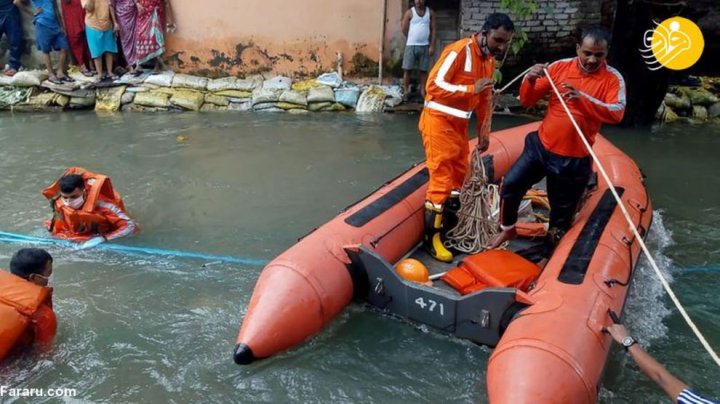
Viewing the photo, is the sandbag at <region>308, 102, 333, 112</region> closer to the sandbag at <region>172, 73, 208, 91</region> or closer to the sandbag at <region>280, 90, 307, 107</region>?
the sandbag at <region>280, 90, 307, 107</region>

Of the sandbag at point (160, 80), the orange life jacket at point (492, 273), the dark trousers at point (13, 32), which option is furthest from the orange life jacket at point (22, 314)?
the dark trousers at point (13, 32)

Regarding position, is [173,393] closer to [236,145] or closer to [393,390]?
[393,390]

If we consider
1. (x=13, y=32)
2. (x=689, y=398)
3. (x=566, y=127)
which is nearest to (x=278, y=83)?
(x=13, y=32)

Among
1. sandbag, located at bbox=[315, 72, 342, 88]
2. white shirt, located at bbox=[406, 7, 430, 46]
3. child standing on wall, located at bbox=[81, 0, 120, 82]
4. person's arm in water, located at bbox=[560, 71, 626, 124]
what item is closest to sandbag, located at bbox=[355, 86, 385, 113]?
sandbag, located at bbox=[315, 72, 342, 88]

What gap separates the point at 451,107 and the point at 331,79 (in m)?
5.71

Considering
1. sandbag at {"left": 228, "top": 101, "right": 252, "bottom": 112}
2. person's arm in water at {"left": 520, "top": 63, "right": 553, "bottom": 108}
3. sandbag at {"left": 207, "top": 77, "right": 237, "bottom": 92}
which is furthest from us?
sandbag at {"left": 207, "top": 77, "right": 237, "bottom": 92}

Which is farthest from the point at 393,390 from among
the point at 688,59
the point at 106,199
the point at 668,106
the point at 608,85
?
the point at 668,106

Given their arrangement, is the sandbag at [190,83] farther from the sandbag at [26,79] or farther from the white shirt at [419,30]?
the white shirt at [419,30]

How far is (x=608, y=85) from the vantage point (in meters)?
3.56

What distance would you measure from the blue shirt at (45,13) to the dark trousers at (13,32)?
52 cm

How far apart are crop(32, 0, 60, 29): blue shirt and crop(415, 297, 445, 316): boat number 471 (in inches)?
316

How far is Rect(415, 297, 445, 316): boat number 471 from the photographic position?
3439 mm

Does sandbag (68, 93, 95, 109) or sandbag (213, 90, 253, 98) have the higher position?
sandbag (213, 90, 253, 98)

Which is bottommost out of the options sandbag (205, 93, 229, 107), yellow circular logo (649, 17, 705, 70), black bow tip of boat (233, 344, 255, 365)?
black bow tip of boat (233, 344, 255, 365)
